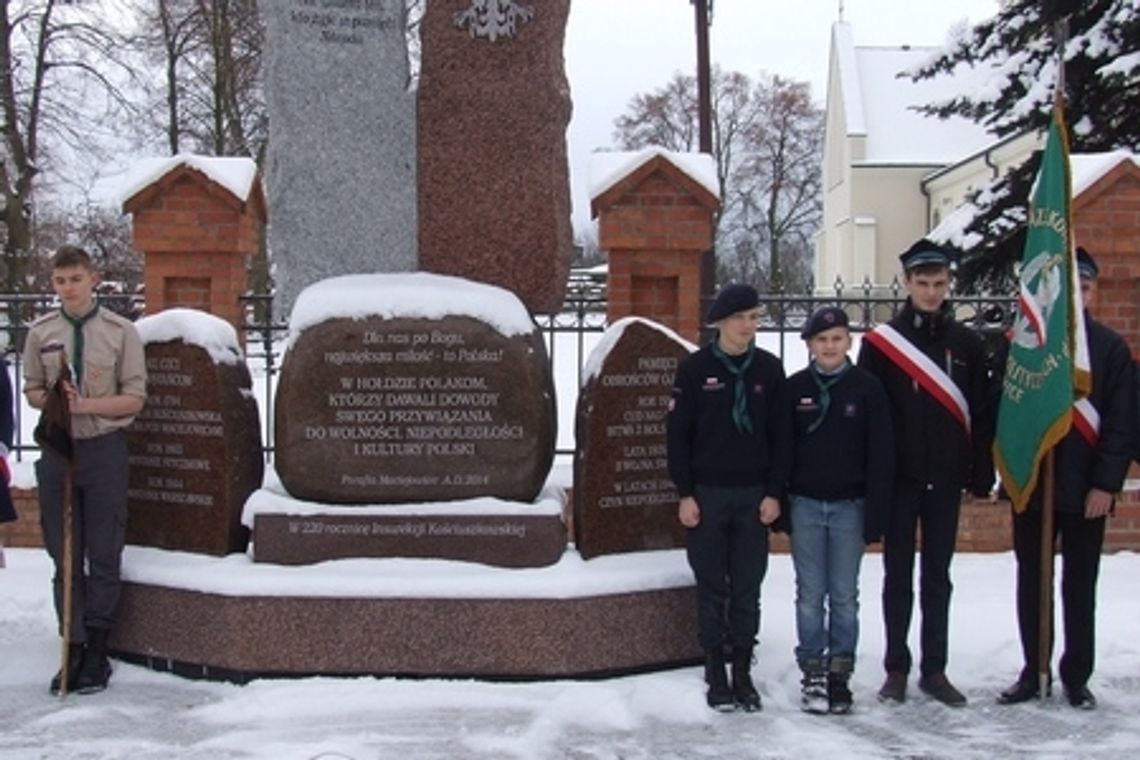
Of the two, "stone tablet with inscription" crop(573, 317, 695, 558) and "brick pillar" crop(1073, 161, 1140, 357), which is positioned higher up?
"brick pillar" crop(1073, 161, 1140, 357)

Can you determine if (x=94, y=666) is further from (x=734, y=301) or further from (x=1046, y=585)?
(x=1046, y=585)

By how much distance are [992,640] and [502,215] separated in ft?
9.89

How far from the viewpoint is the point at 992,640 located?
19.4ft

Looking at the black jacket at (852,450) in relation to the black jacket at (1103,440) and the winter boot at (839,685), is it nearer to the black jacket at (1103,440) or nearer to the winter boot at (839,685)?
the winter boot at (839,685)

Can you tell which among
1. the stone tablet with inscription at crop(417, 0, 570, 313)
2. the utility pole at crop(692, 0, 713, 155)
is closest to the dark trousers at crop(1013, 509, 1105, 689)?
the stone tablet with inscription at crop(417, 0, 570, 313)

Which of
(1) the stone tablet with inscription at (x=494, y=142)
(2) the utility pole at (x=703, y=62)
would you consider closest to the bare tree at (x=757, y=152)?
(2) the utility pole at (x=703, y=62)

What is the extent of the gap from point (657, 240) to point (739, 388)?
3.02 meters

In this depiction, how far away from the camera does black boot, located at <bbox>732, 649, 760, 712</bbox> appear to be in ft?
16.7

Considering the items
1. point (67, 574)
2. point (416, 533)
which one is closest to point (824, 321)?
point (416, 533)

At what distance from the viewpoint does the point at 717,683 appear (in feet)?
16.8

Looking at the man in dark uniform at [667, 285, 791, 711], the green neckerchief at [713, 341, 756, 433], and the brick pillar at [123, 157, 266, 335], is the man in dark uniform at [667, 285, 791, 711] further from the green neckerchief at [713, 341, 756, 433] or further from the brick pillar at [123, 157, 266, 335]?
the brick pillar at [123, 157, 266, 335]

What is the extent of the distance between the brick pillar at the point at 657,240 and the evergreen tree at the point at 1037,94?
546 cm

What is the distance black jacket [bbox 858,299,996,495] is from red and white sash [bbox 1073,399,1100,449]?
13.4 inches

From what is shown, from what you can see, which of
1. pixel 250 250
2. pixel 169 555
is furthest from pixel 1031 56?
pixel 169 555
